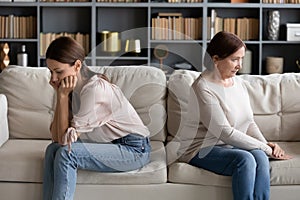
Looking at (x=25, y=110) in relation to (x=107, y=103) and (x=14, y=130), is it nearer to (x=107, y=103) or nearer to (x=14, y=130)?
(x=14, y=130)

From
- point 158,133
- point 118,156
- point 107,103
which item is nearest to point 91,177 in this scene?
point 118,156

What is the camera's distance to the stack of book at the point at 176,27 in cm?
616

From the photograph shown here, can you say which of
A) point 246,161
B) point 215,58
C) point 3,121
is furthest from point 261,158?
point 3,121

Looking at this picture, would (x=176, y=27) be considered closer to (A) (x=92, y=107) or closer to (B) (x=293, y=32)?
(B) (x=293, y=32)

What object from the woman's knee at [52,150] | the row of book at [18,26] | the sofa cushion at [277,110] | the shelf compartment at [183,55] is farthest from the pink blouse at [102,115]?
the row of book at [18,26]

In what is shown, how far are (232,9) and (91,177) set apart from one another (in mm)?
3734

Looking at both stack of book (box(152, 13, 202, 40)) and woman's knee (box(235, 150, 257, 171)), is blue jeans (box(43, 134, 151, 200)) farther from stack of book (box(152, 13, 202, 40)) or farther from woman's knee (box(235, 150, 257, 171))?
stack of book (box(152, 13, 202, 40))

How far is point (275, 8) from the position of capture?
20.5 feet

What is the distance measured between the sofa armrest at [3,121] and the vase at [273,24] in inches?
132

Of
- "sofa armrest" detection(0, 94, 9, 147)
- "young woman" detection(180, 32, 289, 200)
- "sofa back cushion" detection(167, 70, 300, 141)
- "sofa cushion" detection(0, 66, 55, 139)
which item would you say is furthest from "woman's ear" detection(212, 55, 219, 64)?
"sofa armrest" detection(0, 94, 9, 147)

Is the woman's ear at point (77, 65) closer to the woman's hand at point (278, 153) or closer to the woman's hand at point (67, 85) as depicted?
the woman's hand at point (67, 85)

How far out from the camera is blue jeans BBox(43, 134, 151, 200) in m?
2.93

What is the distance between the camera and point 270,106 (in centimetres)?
363

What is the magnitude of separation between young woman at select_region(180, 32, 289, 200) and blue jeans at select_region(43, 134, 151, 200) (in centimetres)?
27
